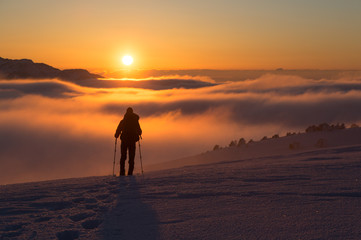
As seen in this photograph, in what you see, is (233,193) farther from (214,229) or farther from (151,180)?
(151,180)

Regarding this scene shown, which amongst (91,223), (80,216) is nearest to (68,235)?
(91,223)

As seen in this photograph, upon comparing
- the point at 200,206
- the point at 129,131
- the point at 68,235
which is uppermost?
the point at 129,131

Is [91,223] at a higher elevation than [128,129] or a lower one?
lower

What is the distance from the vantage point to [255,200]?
557 cm

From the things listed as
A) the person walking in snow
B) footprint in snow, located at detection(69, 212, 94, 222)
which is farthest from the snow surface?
the person walking in snow

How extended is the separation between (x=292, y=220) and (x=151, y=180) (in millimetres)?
4011

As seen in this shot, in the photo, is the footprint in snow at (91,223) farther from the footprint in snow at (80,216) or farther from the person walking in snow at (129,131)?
the person walking in snow at (129,131)

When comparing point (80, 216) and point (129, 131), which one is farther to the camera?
point (129, 131)

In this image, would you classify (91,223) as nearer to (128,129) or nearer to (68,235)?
(68,235)

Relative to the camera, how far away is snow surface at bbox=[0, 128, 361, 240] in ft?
14.4

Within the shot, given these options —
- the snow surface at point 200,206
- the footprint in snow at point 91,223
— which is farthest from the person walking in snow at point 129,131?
the footprint in snow at point 91,223

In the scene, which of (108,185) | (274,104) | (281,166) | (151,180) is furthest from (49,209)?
(274,104)

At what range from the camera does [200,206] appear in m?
5.42

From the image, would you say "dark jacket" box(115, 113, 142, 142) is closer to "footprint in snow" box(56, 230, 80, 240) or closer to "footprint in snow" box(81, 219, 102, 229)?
"footprint in snow" box(81, 219, 102, 229)
